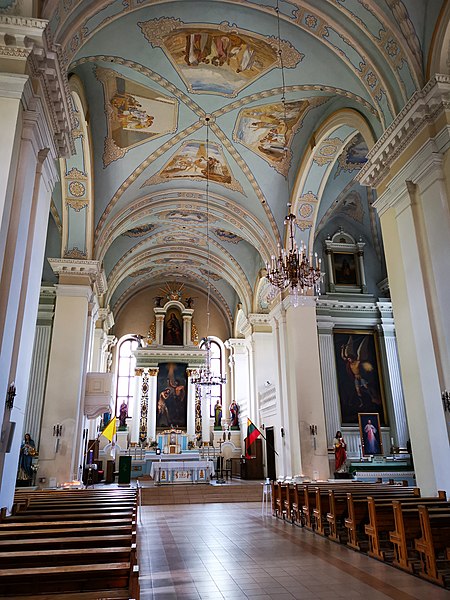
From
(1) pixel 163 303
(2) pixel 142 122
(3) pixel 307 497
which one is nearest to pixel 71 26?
(2) pixel 142 122

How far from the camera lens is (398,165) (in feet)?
26.3

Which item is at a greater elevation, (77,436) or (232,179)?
(232,179)

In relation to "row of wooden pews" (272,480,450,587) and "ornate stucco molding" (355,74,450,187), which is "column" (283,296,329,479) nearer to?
"row of wooden pews" (272,480,450,587)

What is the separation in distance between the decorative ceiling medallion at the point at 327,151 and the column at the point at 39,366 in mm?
8337

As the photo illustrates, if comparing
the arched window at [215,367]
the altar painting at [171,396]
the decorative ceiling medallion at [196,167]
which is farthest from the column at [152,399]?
the decorative ceiling medallion at [196,167]

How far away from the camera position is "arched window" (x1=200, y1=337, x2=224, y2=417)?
22.4 m

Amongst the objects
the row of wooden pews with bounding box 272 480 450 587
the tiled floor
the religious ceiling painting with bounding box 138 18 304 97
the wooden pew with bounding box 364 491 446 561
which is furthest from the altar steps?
the religious ceiling painting with bounding box 138 18 304 97

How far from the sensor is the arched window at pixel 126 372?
21980mm

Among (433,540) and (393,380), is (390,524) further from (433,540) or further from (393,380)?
(393,380)

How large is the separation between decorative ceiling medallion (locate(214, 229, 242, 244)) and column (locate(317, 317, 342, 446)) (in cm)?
451

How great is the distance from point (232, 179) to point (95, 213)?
3944 mm

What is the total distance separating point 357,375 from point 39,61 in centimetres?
1282

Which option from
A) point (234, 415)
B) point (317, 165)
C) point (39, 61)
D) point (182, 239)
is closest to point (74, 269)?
point (182, 239)

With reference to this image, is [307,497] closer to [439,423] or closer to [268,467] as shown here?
[439,423]
